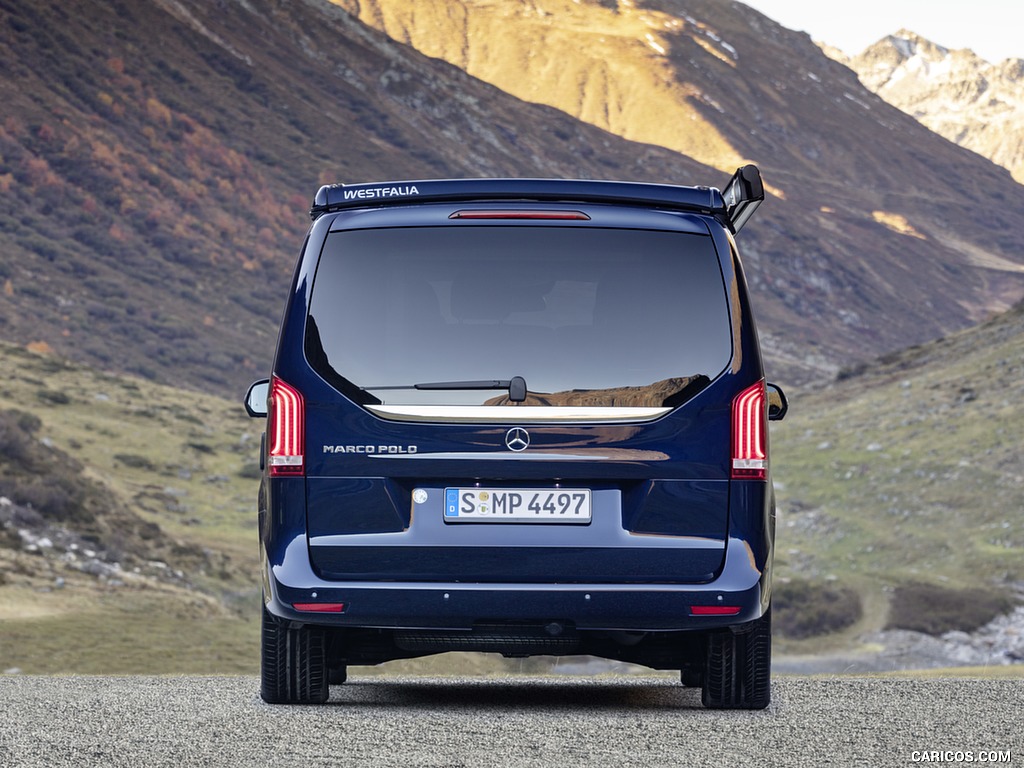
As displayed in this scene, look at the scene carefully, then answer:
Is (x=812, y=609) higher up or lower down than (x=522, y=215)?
lower down

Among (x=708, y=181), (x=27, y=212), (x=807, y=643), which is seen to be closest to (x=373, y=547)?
(x=807, y=643)

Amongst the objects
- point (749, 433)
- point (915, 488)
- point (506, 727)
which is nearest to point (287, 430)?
point (506, 727)

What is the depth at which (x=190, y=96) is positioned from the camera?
98.2 meters

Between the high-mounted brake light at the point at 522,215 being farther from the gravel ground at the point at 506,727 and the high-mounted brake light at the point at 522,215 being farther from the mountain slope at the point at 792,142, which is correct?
the mountain slope at the point at 792,142

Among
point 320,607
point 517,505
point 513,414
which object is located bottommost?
point 320,607

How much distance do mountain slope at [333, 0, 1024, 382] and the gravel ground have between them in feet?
341

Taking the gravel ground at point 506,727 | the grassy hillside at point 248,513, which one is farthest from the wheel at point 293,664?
the grassy hillside at point 248,513

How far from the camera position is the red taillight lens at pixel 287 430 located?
288 inches

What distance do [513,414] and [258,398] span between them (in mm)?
1440

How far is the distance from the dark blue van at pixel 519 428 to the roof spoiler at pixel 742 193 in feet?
1.20

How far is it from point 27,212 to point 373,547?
75542 millimetres

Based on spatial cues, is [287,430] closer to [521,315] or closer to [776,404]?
[521,315]

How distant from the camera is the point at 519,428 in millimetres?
7195

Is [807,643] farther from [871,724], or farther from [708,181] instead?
[708,181]
